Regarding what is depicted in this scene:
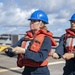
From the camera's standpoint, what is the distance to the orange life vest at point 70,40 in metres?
4.48

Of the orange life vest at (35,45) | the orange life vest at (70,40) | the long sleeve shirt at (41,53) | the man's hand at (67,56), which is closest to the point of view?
the long sleeve shirt at (41,53)

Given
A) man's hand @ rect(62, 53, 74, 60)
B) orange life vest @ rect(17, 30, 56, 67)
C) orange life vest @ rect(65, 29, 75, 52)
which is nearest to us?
orange life vest @ rect(17, 30, 56, 67)

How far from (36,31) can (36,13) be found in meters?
0.30

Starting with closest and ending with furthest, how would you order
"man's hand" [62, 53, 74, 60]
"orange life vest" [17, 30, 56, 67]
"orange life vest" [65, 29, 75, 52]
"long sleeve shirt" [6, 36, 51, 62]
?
"long sleeve shirt" [6, 36, 51, 62] < "orange life vest" [17, 30, 56, 67] < "man's hand" [62, 53, 74, 60] < "orange life vest" [65, 29, 75, 52]

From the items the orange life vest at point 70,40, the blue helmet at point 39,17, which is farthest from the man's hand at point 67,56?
the blue helmet at point 39,17

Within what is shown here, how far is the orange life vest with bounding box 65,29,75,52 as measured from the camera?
4.48 metres

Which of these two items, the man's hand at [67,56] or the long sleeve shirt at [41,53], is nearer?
the long sleeve shirt at [41,53]

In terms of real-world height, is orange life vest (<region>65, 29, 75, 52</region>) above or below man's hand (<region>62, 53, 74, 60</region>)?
above

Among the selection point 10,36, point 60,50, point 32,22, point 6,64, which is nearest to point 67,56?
point 60,50

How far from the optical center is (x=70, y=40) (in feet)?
14.8

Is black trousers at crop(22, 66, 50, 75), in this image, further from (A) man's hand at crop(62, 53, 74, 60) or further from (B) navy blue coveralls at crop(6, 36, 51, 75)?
(A) man's hand at crop(62, 53, 74, 60)

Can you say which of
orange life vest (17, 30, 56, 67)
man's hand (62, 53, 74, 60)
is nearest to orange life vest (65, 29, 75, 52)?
man's hand (62, 53, 74, 60)

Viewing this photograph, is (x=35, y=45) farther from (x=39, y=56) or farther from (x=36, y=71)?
(x=36, y=71)

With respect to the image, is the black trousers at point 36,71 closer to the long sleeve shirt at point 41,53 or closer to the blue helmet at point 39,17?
the long sleeve shirt at point 41,53
